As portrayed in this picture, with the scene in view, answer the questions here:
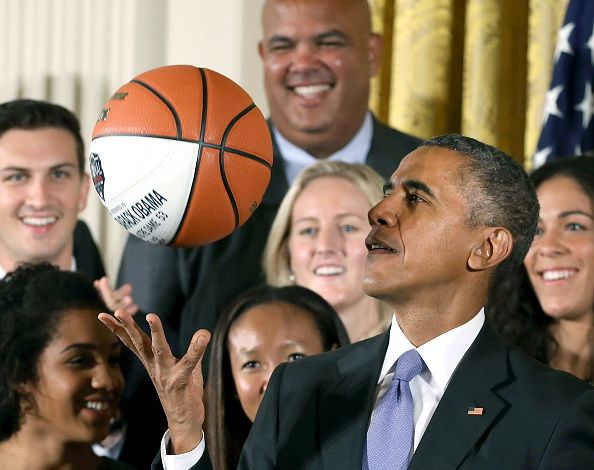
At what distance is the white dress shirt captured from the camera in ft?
7.38

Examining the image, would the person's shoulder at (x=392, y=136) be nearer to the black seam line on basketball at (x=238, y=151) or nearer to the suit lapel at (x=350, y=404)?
the black seam line on basketball at (x=238, y=151)

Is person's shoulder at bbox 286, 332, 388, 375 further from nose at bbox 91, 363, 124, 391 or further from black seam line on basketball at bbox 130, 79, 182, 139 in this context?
nose at bbox 91, 363, 124, 391

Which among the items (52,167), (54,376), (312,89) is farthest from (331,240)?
(54,376)

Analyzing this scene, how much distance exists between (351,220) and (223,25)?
173cm

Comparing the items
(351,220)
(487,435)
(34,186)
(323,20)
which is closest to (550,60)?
(323,20)

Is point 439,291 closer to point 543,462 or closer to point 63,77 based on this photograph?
point 543,462

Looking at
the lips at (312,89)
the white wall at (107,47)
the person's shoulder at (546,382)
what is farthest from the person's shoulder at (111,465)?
the white wall at (107,47)

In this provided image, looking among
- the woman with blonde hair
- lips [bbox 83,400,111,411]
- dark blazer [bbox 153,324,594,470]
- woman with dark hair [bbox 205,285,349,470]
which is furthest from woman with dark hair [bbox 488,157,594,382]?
dark blazer [bbox 153,324,594,470]

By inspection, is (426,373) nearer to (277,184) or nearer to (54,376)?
(54,376)

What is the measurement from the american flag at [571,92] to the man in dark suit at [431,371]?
6.71 feet

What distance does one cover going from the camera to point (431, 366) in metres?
2.29

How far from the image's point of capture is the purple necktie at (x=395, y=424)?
2.21m

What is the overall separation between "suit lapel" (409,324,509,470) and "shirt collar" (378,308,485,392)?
22 millimetres

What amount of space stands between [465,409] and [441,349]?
0.13m
